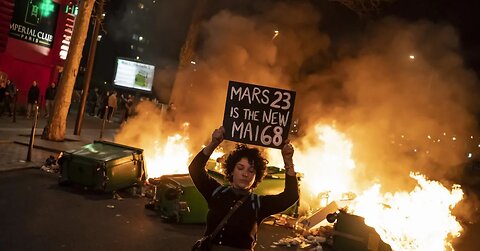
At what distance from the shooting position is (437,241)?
293 inches

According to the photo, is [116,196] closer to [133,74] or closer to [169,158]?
[169,158]

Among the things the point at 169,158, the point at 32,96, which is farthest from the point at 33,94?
the point at 169,158

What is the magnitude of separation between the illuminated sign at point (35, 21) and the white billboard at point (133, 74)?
4.88 metres

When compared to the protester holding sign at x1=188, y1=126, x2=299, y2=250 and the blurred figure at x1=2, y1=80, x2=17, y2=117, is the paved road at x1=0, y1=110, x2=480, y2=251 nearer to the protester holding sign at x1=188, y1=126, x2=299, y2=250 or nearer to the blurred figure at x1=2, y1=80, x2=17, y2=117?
the protester holding sign at x1=188, y1=126, x2=299, y2=250

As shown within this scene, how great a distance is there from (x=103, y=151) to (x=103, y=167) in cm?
55

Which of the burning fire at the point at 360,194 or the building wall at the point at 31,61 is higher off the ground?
the building wall at the point at 31,61

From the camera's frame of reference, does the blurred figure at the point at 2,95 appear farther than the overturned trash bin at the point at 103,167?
Yes

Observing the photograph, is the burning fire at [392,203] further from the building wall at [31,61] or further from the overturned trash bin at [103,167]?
the building wall at [31,61]

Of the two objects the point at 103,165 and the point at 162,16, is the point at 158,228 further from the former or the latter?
the point at 162,16

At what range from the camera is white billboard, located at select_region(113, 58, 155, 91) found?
2406cm

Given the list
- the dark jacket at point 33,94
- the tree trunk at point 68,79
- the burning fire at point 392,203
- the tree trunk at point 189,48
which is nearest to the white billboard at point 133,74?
the dark jacket at point 33,94

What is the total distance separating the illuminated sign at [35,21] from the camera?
56.9 feet

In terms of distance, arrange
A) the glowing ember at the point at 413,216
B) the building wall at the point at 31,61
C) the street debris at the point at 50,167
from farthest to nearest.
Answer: the building wall at the point at 31,61 < the street debris at the point at 50,167 < the glowing ember at the point at 413,216

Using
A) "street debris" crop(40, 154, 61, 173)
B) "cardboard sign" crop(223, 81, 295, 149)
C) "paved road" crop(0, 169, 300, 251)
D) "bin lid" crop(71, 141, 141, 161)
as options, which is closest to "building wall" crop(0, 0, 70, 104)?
"street debris" crop(40, 154, 61, 173)
